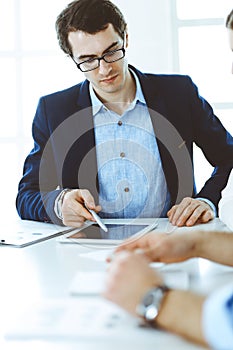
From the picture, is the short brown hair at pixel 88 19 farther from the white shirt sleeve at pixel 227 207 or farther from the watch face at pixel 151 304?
the watch face at pixel 151 304

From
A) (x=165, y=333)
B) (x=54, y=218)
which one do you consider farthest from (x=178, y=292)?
(x=54, y=218)

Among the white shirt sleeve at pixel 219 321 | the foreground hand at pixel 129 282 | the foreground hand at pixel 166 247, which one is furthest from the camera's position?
the foreground hand at pixel 166 247

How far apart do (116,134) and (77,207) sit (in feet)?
1.56

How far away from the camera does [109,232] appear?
5.16 ft

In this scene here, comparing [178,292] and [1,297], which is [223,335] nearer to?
[178,292]

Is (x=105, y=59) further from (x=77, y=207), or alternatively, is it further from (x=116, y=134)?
(x=77, y=207)

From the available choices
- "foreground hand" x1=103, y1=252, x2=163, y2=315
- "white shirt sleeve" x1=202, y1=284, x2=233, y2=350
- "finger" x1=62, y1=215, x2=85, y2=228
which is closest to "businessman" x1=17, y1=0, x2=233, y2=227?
"finger" x1=62, y1=215, x2=85, y2=228

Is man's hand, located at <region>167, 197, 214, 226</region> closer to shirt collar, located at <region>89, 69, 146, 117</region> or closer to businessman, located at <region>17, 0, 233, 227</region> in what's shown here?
businessman, located at <region>17, 0, 233, 227</region>

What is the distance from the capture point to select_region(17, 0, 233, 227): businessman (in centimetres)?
196

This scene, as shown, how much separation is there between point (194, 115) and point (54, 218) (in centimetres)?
72

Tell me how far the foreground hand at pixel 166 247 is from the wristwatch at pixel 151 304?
0.79ft

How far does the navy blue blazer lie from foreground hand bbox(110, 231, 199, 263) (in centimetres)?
93

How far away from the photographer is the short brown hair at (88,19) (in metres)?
1.92

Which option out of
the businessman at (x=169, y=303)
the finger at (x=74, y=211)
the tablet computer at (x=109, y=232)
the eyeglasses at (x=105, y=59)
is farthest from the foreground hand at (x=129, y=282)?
the eyeglasses at (x=105, y=59)
